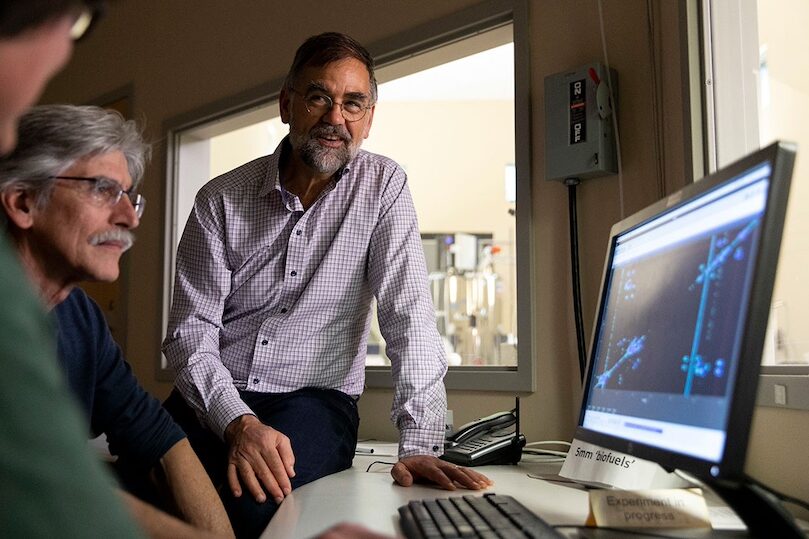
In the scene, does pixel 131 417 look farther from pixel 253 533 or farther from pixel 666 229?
pixel 666 229

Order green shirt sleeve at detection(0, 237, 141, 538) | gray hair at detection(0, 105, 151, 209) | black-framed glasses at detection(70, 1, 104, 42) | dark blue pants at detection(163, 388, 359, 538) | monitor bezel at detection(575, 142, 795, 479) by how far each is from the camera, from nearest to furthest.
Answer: green shirt sleeve at detection(0, 237, 141, 538) → black-framed glasses at detection(70, 1, 104, 42) → monitor bezel at detection(575, 142, 795, 479) → gray hair at detection(0, 105, 151, 209) → dark blue pants at detection(163, 388, 359, 538)

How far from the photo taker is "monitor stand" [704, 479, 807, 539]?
2.43 ft

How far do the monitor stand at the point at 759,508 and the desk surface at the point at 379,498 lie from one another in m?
0.26

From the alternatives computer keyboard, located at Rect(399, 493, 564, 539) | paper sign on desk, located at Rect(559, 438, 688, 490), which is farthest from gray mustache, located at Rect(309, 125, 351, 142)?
computer keyboard, located at Rect(399, 493, 564, 539)

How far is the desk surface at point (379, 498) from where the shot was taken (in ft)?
3.37

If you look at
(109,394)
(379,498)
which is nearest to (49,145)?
(109,394)

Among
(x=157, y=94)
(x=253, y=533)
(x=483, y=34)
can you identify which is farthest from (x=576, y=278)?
(x=157, y=94)

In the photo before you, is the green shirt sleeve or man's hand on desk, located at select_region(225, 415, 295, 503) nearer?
the green shirt sleeve

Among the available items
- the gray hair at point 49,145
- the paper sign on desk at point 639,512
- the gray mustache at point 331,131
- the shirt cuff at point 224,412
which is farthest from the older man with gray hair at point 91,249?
the paper sign on desk at point 639,512

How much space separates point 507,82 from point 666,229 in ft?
17.5

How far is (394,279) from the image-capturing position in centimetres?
181

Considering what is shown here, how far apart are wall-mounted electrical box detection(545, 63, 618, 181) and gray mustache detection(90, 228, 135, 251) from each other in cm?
98

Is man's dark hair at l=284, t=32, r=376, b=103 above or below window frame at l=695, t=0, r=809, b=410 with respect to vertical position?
above

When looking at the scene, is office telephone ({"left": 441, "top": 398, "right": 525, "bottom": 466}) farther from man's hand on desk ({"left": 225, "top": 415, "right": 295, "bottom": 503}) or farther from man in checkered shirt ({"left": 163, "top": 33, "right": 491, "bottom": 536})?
man's hand on desk ({"left": 225, "top": 415, "right": 295, "bottom": 503})
